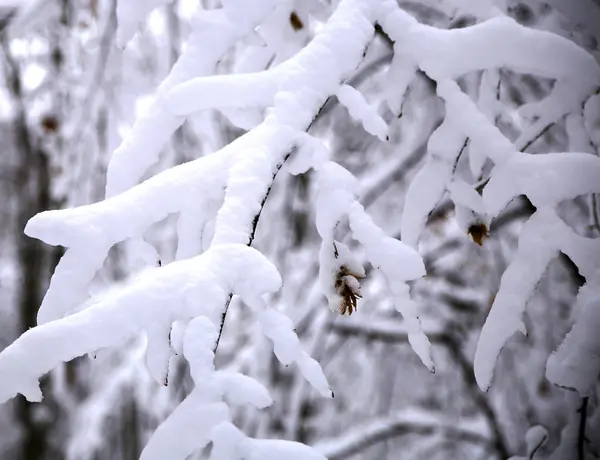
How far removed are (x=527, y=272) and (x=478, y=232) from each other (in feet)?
0.71

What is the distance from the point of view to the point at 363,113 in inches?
33.9

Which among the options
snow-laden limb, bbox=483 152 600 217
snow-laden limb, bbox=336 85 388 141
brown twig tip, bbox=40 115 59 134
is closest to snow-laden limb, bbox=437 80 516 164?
snow-laden limb, bbox=483 152 600 217

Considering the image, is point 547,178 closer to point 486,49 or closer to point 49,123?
point 486,49

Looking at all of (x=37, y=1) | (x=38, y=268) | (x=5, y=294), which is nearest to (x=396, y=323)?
(x=37, y=1)

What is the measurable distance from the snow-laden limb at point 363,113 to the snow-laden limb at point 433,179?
0.46ft

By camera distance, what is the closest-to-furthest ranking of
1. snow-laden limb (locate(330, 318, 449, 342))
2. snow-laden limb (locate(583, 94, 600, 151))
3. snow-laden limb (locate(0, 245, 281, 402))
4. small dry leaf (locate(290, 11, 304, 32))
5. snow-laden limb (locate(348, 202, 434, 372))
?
1. snow-laden limb (locate(0, 245, 281, 402))
2. snow-laden limb (locate(348, 202, 434, 372))
3. snow-laden limb (locate(583, 94, 600, 151))
4. small dry leaf (locate(290, 11, 304, 32))
5. snow-laden limb (locate(330, 318, 449, 342))

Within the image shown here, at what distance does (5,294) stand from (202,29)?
5088 millimetres

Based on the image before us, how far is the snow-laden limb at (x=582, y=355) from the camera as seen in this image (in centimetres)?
80

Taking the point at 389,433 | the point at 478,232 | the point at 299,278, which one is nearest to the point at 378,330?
the point at 389,433

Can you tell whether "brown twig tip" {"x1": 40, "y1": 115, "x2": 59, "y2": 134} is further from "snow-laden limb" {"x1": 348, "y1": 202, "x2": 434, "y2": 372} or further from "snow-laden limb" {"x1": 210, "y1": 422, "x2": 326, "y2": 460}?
"snow-laden limb" {"x1": 210, "y1": 422, "x2": 326, "y2": 460}

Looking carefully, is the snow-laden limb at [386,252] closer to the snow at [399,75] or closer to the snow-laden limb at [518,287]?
the snow-laden limb at [518,287]

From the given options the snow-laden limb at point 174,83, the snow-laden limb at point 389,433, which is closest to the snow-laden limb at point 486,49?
the snow-laden limb at point 174,83

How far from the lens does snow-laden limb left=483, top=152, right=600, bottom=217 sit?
0.83 metres

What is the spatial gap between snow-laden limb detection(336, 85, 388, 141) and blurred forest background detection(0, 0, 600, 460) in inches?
44.5
